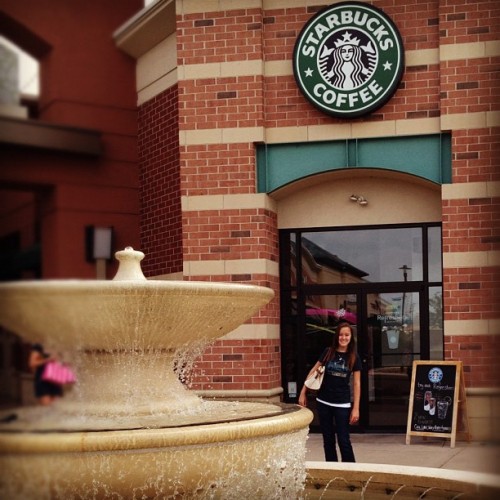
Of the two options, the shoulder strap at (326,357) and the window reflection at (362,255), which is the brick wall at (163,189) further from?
the shoulder strap at (326,357)

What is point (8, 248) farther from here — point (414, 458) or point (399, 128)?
point (399, 128)

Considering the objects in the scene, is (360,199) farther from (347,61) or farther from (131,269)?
(131,269)

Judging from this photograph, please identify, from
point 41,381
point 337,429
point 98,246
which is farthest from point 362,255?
point 41,381

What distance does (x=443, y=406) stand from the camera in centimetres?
922

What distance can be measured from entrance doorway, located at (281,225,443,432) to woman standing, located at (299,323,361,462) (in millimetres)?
3875

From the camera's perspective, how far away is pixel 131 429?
11.0 feet

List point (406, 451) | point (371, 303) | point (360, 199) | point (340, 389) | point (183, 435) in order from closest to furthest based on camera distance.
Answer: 1. point (183, 435)
2. point (340, 389)
3. point (406, 451)
4. point (360, 199)
5. point (371, 303)

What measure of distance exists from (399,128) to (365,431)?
150 inches

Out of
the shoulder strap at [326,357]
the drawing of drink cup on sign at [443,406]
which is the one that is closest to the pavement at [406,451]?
the drawing of drink cup on sign at [443,406]

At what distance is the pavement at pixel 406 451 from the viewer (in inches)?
312

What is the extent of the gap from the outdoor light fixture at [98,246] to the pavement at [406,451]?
6435 mm

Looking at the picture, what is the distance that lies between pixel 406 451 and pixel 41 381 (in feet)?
27.4

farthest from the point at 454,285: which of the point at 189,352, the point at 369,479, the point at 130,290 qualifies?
the point at 130,290

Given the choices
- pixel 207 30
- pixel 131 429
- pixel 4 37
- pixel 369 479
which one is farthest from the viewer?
pixel 207 30
